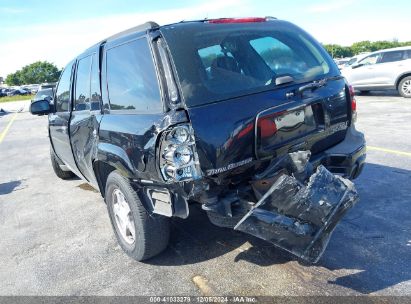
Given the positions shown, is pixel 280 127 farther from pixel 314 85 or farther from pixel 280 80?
pixel 314 85

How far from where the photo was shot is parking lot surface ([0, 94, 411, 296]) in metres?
3.00

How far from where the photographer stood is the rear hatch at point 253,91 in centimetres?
277

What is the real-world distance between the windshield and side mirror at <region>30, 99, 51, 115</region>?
304cm

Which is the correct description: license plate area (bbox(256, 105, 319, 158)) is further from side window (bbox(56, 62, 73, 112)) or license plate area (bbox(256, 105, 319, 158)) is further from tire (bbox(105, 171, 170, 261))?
side window (bbox(56, 62, 73, 112))

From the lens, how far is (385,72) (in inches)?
563

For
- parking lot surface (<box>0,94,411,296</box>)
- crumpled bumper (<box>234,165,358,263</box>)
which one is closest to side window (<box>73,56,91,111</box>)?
parking lot surface (<box>0,94,411,296</box>)

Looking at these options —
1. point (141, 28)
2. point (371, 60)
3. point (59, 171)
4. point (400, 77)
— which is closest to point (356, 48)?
point (371, 60)

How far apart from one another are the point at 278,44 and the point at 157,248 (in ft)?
6.62

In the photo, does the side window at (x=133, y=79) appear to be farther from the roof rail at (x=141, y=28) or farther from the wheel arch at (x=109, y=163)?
the wheel arch at (x=109, y=163)

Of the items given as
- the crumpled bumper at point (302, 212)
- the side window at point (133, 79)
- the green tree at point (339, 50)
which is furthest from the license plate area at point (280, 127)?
the green tree at point (339, 50)

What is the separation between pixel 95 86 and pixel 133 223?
4.60 ft

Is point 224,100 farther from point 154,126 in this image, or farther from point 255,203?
point 255,203

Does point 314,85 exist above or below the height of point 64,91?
below

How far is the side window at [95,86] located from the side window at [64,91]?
→ 0.96 meters
